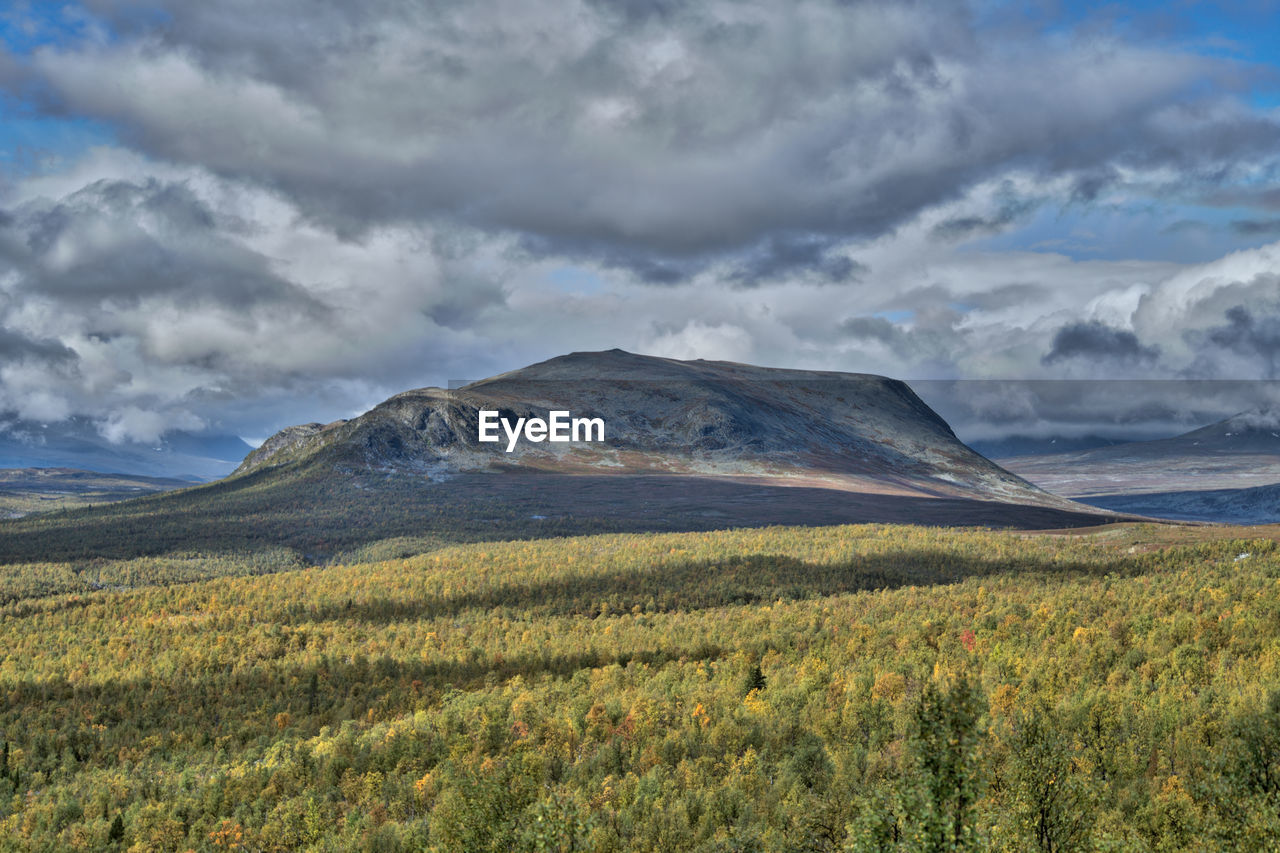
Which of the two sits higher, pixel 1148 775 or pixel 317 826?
pixel 1148 775

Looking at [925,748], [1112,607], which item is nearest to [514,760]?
[925,748]

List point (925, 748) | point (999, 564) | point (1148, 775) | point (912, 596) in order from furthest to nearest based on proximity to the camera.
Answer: point (999, 564) < point (912, 596) < point (1148, 775) < point (925, 748)

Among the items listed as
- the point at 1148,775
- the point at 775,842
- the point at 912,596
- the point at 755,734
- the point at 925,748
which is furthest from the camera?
the point at 912,596

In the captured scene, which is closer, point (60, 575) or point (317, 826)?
point (317, 826)

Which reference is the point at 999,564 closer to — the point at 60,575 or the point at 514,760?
the point at 514,760

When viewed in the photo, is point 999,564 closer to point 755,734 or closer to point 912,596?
point 912,596

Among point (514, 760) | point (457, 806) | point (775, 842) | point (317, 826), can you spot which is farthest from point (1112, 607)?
point (317, 826)
